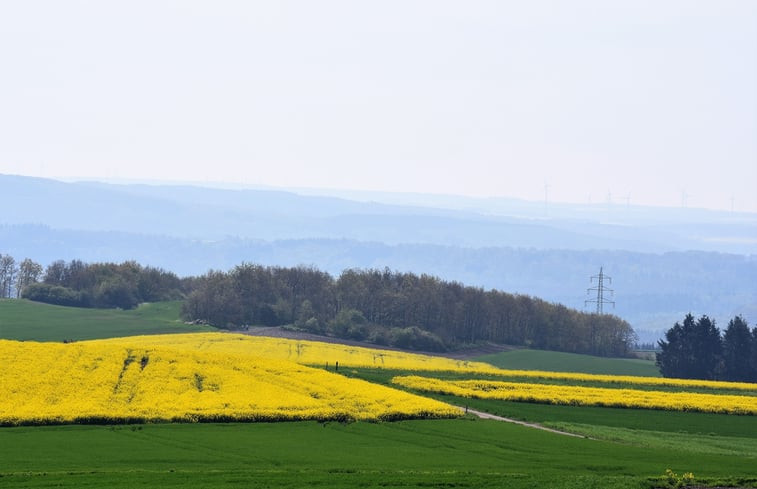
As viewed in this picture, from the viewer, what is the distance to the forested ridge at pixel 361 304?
152 m

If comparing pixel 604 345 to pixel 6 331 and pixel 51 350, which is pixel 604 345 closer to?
pixel 6 331

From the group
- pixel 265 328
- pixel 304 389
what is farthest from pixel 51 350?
pixel 265 328

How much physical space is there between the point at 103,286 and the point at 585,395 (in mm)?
95389

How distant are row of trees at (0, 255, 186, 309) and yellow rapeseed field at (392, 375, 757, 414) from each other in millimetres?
83360

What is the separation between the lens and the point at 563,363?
133750mm

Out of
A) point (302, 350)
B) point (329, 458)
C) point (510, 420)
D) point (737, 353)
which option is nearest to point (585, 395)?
point (510, 420)

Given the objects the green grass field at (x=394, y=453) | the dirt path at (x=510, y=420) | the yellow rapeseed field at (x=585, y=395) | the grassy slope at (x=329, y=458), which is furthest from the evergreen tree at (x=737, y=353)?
the grassy slope at (x=329, y=458)

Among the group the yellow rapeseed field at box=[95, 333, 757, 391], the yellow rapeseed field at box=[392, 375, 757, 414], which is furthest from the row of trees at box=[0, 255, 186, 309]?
the yellow rapeseed field at box=[392, 375, 757, 414]

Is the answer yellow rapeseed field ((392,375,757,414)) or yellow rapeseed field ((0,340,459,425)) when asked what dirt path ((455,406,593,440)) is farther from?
yellow rapeseed field ((392,375,757,414))

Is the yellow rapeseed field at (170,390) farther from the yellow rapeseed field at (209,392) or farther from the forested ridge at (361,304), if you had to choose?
the forested ridge at (361,304)

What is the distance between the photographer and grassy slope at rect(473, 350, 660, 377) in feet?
421

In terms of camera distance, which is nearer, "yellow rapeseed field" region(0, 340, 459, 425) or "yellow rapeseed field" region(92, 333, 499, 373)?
"yellow rapeseed field" region(0, 340, 459, 425)

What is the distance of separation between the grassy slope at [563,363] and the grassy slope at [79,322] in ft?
113

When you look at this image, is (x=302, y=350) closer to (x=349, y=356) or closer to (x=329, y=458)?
(x=349, y=356)
